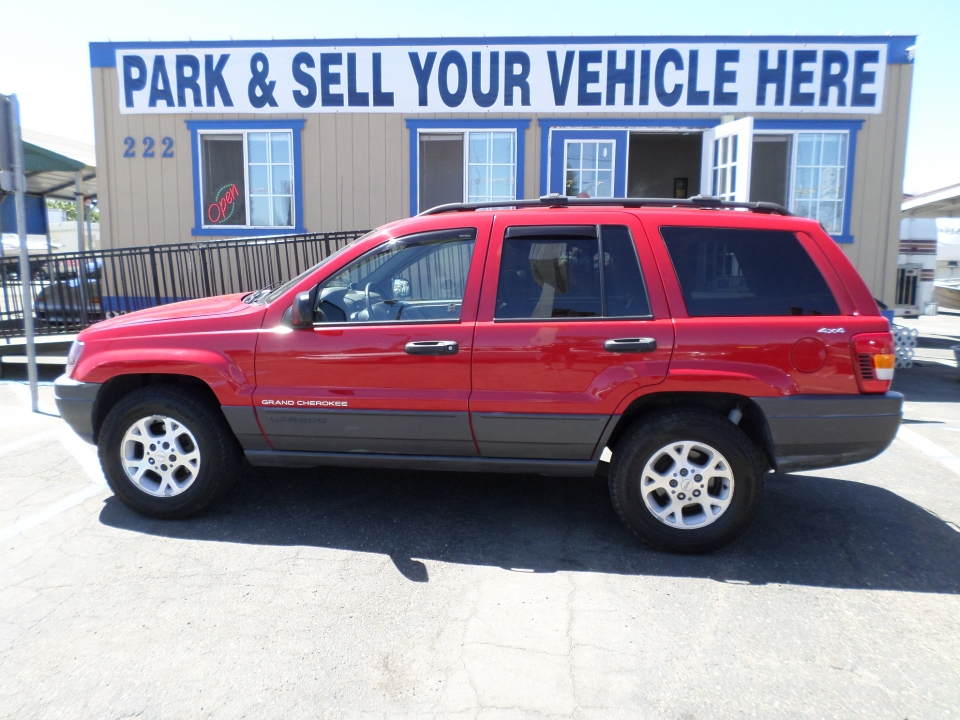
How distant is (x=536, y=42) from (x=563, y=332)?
23.3 ft

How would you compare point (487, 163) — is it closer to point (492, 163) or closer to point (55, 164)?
point (492, 163)

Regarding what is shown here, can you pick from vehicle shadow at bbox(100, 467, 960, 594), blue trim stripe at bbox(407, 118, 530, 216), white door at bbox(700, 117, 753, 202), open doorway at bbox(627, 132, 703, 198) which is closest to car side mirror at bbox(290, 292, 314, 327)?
vehicle shadow at bbox(100, 467, 960, 594)

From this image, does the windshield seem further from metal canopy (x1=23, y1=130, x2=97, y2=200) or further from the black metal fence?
metal canopy (x1=23, y1=130, x2=97, y2=200)

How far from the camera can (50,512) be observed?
4340mm

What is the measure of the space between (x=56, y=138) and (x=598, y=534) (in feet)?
60.7

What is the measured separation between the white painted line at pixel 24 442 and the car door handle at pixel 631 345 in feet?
15.7

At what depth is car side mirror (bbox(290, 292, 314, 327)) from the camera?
387 centimetres

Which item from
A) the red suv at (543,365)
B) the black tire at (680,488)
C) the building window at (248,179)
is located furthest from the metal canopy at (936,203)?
the black tire at (680,488)

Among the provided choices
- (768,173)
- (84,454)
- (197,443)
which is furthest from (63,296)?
(768,173)

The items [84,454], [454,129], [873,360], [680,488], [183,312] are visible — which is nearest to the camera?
[873,360]

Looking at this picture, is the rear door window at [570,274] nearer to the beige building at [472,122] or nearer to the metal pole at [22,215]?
the metal pole at [22,215]

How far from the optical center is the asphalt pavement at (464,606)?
104 inches

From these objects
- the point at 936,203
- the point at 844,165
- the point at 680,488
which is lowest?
the point at 680,488

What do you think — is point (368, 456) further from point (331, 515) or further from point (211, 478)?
point (211, 478)
